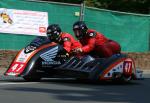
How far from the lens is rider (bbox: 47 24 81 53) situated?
1505cm

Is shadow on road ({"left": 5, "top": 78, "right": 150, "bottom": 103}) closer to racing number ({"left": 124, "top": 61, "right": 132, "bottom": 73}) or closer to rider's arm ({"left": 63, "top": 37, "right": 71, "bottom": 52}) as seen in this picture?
racing number ({"left": 124, "top": 61, "right": 132, "bottom": 73})

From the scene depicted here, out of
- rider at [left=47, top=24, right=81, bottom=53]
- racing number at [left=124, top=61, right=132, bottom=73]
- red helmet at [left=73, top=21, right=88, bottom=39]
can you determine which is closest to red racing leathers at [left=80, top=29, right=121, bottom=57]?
red helmet at [left=73, top=21, right=88, bottom=39]

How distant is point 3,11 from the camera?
19.4 metres

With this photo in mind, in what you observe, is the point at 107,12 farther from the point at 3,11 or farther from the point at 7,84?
the point at 7,84

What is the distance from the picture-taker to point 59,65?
580 inches

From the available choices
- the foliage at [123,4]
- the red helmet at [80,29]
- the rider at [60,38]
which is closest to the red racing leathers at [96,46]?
the red helmet at [80,29]

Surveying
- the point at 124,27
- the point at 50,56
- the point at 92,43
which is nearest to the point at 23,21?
the point at 124,27

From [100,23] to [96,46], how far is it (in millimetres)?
6269

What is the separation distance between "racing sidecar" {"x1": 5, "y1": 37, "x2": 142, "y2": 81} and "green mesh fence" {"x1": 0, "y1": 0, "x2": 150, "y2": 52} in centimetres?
489

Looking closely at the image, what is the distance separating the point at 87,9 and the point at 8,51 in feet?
11.0

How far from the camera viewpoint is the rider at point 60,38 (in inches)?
593

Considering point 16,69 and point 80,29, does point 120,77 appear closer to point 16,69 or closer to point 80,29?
point 80,29

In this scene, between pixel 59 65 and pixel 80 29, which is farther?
pixel 80 29

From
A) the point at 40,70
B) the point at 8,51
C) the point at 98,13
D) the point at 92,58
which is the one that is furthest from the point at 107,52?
the point at 98,13
